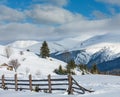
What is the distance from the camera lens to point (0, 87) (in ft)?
153

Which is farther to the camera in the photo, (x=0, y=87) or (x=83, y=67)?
(x=83, y=67)

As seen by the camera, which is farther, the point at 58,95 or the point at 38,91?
the point at 38,91

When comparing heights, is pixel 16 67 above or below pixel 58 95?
above

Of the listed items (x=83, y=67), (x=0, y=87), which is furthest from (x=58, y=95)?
(x=83, y=67)

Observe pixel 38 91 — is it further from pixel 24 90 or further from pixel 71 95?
pixel 71 95

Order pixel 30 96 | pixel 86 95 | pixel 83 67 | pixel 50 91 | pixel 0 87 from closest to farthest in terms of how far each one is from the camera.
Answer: pixel 86 95, pixel 30 96, pixel 50 91, pixel 0 87, pixel 83 67

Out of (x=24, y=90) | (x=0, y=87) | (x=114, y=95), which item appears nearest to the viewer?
(x=114, y=95)

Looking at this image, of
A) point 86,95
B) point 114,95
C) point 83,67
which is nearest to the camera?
point 114,95

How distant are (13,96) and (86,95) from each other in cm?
707

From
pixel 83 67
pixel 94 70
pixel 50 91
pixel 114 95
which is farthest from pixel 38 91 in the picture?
pixel 83 67

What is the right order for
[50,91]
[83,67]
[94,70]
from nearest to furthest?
[50,91] → [94,70] → [83,67]

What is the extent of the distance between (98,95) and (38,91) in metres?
9.32

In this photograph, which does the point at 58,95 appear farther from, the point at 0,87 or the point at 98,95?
the point at 0,87

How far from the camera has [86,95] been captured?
104ft
